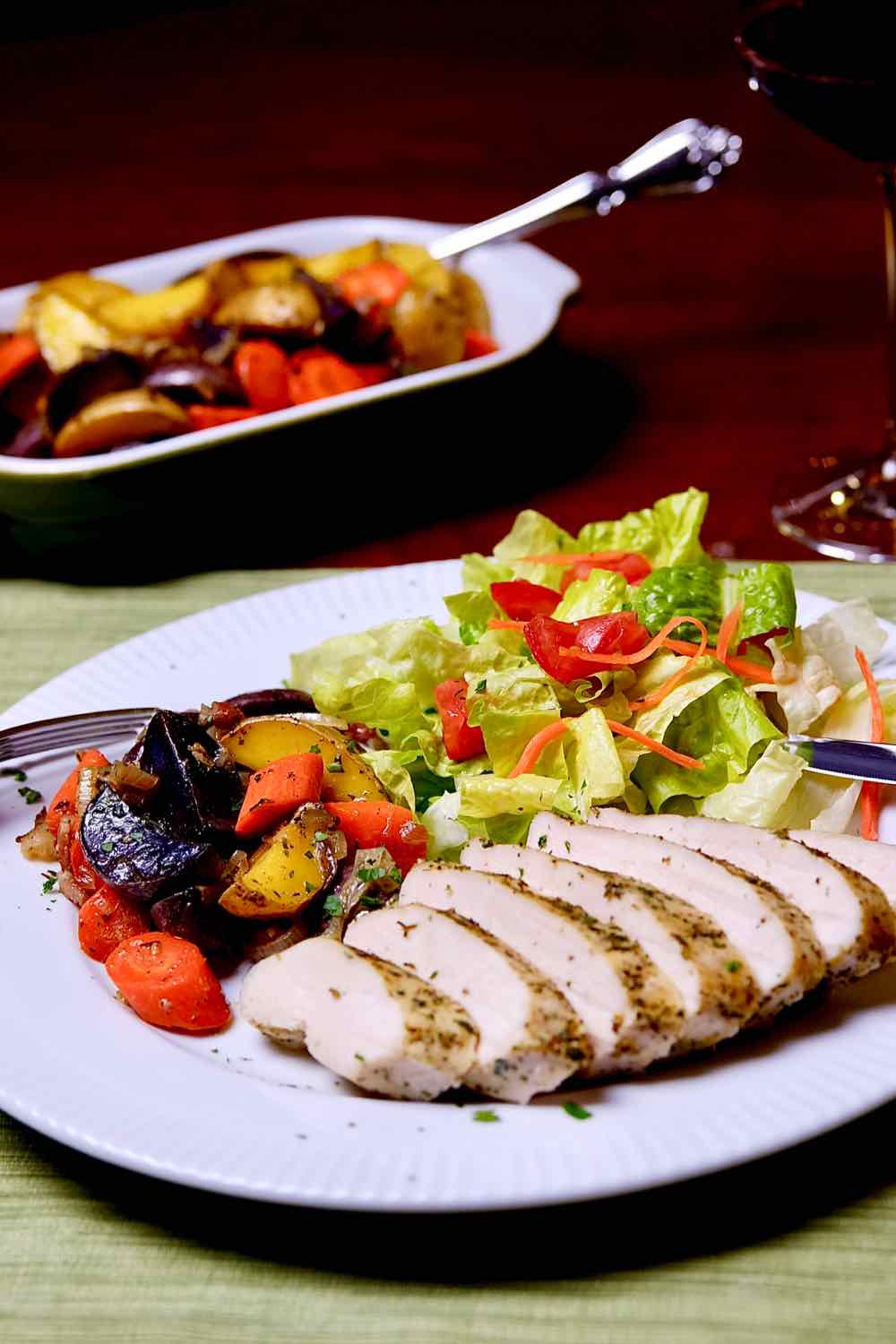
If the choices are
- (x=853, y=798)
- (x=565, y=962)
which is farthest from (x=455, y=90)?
(x=565, y=962)

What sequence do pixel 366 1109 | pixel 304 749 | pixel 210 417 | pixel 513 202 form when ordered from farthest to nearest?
pixel 513 202, pixel 210 417, pixel 304 749, pixel 366 1109

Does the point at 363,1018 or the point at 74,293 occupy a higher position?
the point at 74,293

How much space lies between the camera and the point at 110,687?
2.73 meters

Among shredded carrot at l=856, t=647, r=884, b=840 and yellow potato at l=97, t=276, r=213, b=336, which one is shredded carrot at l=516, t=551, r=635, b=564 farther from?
yellow potato at l=97, t=276, r=213, b=336

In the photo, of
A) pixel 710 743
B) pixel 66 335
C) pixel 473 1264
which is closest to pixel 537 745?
pixel 710 743

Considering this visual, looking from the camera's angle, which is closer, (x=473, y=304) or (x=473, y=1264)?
(x=473, y=1264)

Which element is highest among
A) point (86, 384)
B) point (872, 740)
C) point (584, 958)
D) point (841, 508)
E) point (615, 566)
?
point (86, 384)

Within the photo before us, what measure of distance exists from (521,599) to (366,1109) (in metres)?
1.14

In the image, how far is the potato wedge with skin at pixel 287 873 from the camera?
2.15 meters

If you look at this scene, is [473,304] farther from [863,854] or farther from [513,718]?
[863,854]

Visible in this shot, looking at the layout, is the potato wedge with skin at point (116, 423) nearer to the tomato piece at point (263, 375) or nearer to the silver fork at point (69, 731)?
the tomato piece at point (263, 375)

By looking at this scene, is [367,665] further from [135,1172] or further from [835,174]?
[835,174]

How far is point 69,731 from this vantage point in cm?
255

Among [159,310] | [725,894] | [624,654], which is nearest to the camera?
[725,894]
